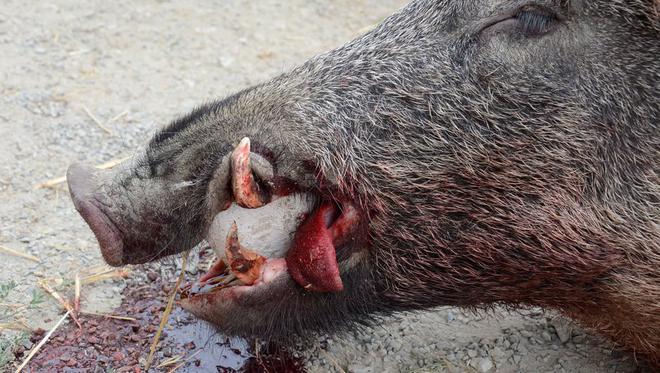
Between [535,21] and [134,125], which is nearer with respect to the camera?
[535,21]

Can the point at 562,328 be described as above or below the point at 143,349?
below

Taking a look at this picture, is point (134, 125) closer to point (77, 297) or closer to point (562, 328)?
point (77, 297)

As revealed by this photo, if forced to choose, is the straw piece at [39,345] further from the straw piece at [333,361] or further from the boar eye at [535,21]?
the boar eye at [535,21]

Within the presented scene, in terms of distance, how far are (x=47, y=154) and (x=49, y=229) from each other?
860 millimetres

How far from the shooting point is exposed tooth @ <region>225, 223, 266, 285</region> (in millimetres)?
2982

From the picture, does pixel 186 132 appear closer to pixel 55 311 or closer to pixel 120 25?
pixel 55 311

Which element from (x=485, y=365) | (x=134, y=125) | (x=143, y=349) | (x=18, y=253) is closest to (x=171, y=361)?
(x=143, y=349)

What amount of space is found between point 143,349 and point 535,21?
2185mm

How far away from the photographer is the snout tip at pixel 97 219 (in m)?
3.16

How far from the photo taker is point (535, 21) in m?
3.19

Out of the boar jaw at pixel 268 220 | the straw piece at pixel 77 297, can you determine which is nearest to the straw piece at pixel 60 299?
the straw piece at pixel 77 297

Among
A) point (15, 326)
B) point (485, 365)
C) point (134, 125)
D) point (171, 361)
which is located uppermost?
point (134, 125)

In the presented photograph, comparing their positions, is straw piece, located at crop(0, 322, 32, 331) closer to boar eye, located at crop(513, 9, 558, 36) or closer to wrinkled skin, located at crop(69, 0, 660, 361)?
wrinkled skin, located at crop(69, 0, 660, 361)

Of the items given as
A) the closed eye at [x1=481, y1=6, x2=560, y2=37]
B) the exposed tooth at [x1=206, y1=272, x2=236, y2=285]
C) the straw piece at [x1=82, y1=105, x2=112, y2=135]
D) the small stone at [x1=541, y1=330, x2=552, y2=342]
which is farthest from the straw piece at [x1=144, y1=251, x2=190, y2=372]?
the straw piece at [x1=82, y1=105, x2=112, y2=135]
